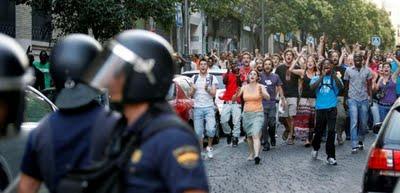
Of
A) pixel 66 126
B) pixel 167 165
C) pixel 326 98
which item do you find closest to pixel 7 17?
pixel 326 98

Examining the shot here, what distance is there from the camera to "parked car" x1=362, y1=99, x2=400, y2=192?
6.38 meters

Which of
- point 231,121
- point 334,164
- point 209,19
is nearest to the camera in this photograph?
point 334,164

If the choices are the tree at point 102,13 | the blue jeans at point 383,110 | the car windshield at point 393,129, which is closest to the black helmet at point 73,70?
the car windshield at point 393,129

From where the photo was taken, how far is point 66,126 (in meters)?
3.29

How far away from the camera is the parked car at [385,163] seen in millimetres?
6375

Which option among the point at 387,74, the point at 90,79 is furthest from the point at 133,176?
the point at 387,74

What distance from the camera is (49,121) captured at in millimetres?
3283

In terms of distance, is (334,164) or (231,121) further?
(231,121)

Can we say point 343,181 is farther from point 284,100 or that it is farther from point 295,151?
point 284,100

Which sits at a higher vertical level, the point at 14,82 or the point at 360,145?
the point at 14,82

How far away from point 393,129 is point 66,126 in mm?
3967

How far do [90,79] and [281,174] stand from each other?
8.29 m

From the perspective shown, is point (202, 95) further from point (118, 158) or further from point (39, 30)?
point (39, 30)

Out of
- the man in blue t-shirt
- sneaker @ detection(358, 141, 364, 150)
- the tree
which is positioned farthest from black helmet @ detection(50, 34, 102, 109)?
the tree
